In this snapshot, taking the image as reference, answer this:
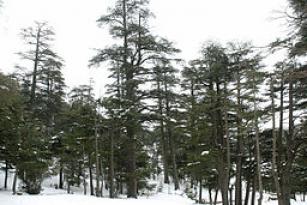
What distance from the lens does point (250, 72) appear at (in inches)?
612

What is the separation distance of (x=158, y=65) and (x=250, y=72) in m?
7.30

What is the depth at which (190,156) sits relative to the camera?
2308 cm

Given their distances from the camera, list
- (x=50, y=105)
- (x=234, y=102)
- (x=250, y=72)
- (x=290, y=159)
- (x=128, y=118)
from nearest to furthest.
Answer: (x=250, y=72) → (x=290, y=159) → (x=234, y=102) → (x=128, y=118) → (x=50, y=105)

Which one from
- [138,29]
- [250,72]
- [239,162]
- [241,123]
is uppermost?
[138,29]

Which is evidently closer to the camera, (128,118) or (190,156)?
(128,118)

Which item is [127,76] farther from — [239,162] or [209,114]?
[239,162]

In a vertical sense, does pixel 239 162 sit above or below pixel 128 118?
below

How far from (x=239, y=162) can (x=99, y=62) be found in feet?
31.4

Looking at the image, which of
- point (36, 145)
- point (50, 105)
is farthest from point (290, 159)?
point (50, 105)

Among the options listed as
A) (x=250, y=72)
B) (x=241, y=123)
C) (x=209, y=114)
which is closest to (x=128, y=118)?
(x=209, y=114)

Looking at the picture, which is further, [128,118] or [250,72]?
[128,118]

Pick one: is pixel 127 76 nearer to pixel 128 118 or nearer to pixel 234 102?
pixel 128 118

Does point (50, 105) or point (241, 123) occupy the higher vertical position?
point (50, 105)

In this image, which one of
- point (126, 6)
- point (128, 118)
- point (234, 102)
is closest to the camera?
point (234, 102)
